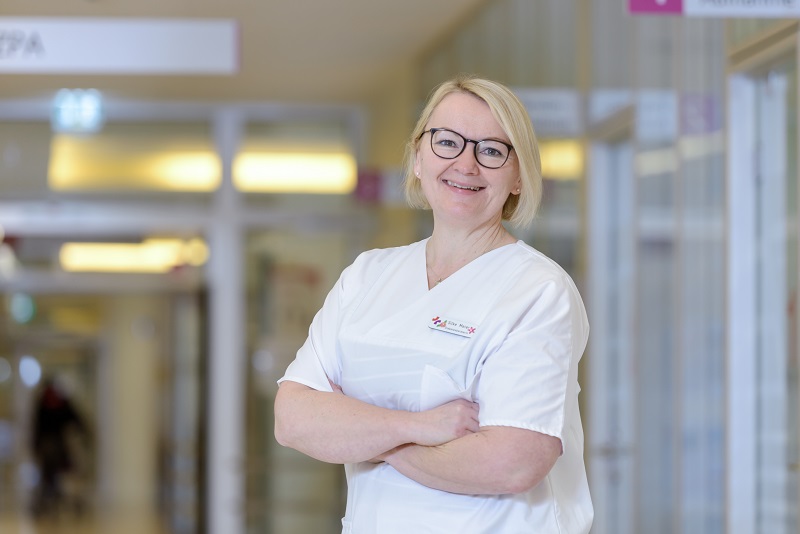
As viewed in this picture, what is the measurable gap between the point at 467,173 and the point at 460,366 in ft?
1.12

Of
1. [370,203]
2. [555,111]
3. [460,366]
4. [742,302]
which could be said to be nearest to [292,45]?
[370,203]

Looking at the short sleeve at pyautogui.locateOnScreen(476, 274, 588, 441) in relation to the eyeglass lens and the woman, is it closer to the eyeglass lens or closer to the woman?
the woman

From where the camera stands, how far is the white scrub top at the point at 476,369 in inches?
78.4

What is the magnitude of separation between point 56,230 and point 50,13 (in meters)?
3.44

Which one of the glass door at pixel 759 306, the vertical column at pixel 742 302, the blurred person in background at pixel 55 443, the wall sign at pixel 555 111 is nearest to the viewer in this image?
the glass door at pixel 759 306

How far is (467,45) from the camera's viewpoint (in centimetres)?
793

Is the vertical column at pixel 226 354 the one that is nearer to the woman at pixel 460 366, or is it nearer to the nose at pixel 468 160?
the woman at pixel 460 366

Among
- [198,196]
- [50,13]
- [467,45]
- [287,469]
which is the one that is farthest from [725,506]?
[198,196]

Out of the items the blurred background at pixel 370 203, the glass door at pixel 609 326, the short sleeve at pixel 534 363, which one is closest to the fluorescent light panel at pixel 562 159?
the blurred background at pixel 370 203

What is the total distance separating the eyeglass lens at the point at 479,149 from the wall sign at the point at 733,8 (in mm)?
1548

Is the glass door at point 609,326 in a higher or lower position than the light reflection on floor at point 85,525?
higher

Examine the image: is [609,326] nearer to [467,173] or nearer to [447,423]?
[467,173]

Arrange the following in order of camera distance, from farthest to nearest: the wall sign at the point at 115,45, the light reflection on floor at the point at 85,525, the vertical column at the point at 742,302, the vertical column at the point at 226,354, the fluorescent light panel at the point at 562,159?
the light reflection on floor at the point at 85,525 → the vertical column at the point at 226,354 → the fluorescent light panel at the point at 562,159 → the wall sign at the point at 115,45 → the vertical column at the point at 742,302

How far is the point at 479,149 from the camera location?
2.14m
